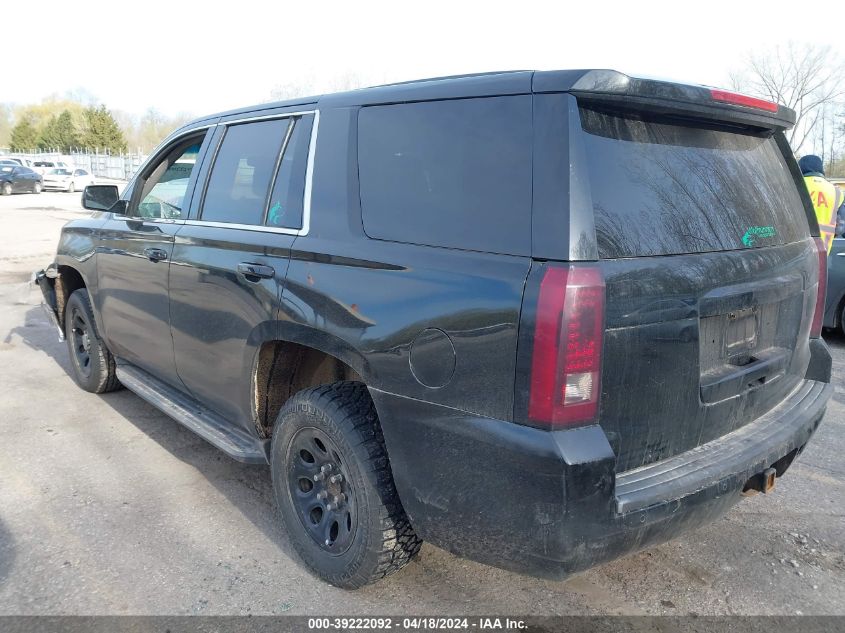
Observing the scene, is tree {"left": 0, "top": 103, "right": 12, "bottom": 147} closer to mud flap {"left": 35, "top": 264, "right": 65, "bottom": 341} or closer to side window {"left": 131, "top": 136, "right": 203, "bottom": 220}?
mud flap {"left": 35, "top": 264, "right": 65, "bottom": 341}

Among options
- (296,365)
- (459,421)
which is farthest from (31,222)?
(459,421)

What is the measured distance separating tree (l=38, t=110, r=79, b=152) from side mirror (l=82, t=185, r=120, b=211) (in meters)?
75.1

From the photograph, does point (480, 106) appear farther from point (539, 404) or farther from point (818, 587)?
point (818, 587)

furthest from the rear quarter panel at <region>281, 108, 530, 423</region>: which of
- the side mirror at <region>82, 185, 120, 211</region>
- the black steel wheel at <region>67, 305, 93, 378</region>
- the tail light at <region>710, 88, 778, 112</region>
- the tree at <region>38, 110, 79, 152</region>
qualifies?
the tree at <region>38, 110, 79, 152</region>

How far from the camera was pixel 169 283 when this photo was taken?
3.77 m

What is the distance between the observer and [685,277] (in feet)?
7.64

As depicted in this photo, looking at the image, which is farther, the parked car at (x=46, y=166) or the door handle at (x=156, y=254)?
the parked car at (x=46, y=166)

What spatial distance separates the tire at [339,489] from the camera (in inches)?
103

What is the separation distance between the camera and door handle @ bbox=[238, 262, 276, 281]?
3017mm

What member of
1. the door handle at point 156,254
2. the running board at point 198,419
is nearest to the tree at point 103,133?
the running board at point 198,419

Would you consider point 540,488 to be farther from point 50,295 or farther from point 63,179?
point 63,179

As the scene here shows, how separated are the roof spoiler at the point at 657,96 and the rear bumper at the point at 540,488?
41.7 inches

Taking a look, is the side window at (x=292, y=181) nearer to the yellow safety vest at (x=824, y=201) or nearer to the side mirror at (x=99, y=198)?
the side mirror at (x=99, y=198)

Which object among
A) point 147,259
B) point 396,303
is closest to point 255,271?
point 396,303
